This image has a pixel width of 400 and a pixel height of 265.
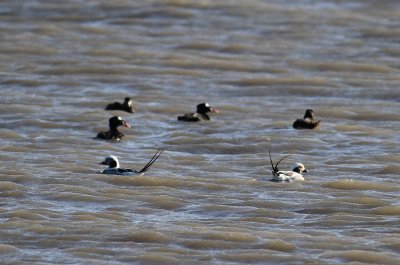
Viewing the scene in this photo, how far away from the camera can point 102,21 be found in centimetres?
2719

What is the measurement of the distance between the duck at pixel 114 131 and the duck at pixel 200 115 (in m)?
0.89

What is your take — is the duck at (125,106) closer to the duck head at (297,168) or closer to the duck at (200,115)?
the duck at (200,115)

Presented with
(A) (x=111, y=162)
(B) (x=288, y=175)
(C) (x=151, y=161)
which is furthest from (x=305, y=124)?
(A) (x=111, y=162)

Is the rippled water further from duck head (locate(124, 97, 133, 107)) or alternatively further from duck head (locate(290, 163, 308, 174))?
duck head (locate(290, 163, 308, 174))

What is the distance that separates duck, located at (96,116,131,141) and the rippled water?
15cm

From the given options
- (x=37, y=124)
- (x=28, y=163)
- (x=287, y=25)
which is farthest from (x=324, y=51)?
(x=28, y=163)

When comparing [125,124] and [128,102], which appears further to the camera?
[128,102]

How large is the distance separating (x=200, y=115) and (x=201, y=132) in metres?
0.61

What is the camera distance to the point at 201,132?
17.7m

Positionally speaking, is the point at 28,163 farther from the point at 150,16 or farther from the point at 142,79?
the point at 150,16

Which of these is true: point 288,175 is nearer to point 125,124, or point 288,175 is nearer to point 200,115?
point 125,124

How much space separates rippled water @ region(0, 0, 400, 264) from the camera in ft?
39.2

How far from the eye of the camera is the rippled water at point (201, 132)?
1195 centimetres

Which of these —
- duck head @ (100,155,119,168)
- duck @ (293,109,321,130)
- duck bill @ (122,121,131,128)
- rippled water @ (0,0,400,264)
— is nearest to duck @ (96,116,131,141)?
duck bill @ (122,121,131,128)
